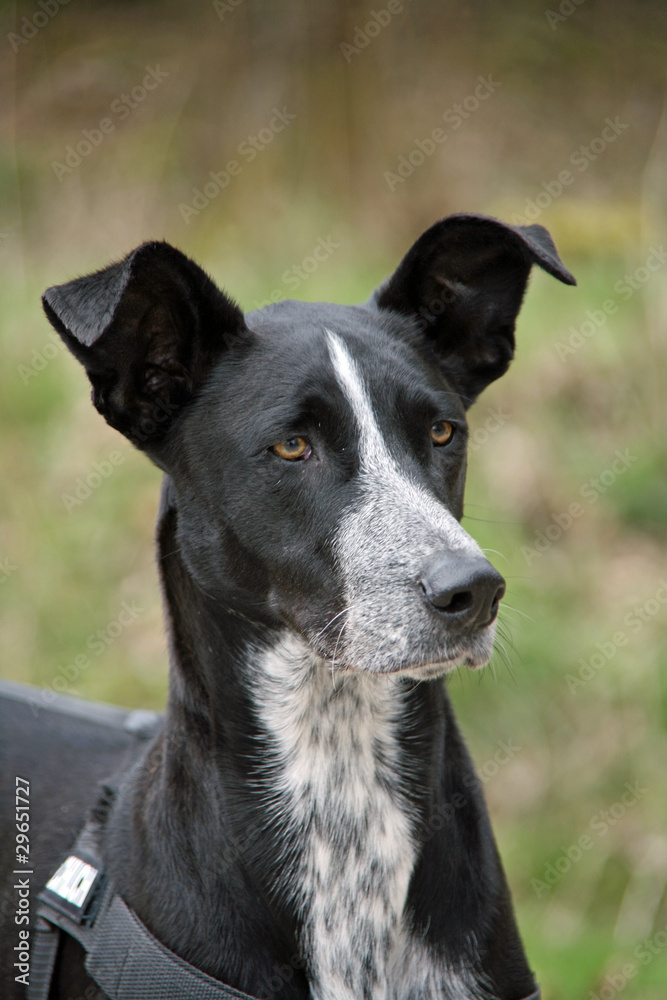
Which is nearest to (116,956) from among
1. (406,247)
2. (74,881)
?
(74,881)

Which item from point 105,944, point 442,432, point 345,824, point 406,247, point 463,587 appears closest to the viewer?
point 463,587

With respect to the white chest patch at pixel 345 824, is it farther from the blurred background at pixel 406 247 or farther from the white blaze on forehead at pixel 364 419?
the blurred background at pixel 406 247

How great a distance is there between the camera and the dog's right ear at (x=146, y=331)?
8.05ft

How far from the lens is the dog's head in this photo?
242cm

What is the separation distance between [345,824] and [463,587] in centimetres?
80

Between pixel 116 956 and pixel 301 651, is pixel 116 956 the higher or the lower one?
the lower one

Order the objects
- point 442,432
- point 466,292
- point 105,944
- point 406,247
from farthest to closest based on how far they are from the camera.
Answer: point 406,247
point 466,292
point 442,432
point 105,944

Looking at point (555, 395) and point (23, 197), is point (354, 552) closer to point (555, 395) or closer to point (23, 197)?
point (555, 395)

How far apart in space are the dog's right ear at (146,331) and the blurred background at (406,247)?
1756 mm

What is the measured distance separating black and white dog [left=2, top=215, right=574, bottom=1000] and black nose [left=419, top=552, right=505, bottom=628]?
0.04 feet

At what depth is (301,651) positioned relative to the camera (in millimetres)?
2668

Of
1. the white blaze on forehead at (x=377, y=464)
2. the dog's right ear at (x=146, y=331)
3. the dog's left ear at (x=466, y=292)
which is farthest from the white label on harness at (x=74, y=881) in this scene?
the dog's left ear at (x=466, y=292)

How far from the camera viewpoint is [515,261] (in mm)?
3008

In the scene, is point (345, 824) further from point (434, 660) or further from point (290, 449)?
point (290, 449)
